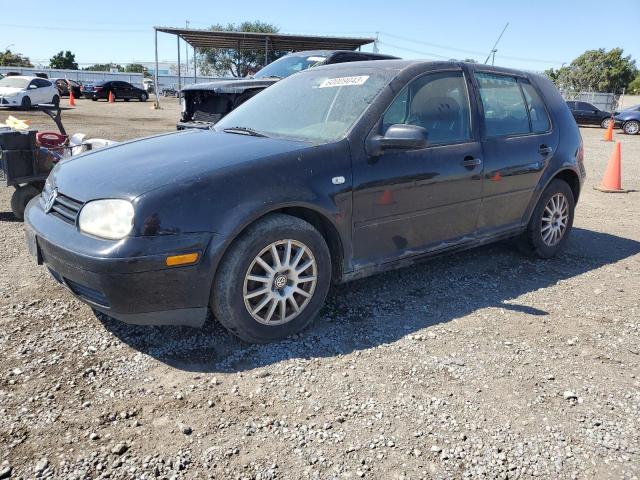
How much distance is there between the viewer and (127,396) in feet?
8.87

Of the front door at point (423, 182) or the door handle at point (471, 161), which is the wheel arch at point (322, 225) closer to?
the front door at point (423, 182)

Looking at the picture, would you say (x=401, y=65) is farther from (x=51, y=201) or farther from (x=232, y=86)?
(x=232, y=86)

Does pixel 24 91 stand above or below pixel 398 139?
above

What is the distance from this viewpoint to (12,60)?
73750mm

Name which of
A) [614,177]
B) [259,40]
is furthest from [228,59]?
[614,177]

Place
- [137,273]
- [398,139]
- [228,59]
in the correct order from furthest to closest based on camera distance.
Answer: [228,59], [398,139], [137,273]

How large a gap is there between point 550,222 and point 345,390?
317 centimetres

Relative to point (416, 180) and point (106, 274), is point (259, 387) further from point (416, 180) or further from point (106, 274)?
point (416, 180)

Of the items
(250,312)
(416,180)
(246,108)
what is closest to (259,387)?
(250,312)

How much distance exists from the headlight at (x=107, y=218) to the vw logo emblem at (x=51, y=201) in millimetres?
421

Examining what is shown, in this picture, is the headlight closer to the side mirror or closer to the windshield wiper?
the windshield wiper

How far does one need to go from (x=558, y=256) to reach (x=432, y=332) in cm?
240

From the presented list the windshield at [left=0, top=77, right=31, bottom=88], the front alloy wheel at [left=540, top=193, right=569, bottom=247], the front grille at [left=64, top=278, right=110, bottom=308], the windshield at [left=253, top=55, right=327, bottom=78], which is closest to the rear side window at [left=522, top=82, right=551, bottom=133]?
the front alloy wheel at [left=540, top=193, right=569, bottom=247]

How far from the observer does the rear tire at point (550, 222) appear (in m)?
4.91
